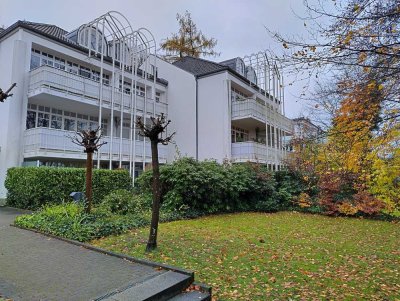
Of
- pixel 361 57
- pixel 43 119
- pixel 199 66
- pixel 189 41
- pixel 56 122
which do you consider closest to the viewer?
pixel 361 57

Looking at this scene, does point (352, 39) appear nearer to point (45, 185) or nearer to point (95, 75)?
point (45, 185)

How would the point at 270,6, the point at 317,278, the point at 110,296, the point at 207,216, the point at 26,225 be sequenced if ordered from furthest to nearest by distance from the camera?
the point at 207,216 → the point at 26,225 → the point at 270,6 → the point at 317,278 → the point at 110,296

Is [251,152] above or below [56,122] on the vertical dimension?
below

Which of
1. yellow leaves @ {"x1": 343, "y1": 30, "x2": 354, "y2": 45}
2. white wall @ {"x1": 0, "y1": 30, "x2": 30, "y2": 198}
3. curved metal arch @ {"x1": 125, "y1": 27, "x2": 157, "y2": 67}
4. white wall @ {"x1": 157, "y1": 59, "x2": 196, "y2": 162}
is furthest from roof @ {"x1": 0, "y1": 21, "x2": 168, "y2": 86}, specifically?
yellow leaves @ {"x1": 343, "y1": 30, "x2": 354, "y2": 45}

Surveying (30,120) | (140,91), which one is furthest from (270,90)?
(30,120)

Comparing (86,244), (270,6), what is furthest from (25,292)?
(270,6)

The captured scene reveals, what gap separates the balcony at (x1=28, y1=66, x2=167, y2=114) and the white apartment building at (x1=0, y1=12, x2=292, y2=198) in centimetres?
5

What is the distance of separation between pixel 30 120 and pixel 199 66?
43.4ft

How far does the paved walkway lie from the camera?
4.64 m

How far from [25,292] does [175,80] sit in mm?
21935

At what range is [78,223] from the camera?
8.46m

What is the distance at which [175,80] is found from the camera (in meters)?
25.1

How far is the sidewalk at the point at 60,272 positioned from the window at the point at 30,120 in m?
11.0

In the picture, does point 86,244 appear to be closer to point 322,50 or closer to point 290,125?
point 322,50
